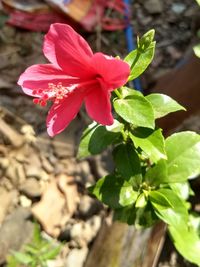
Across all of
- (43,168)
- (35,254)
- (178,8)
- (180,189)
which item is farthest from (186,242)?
(178,8)

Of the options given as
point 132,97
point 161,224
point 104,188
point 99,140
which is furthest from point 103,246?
point 132,97

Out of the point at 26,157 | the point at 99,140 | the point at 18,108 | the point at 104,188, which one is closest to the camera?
the point at 99,140

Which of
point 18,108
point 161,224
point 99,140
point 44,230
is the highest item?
point 99,140

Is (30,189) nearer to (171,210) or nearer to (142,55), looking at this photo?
(171,210)

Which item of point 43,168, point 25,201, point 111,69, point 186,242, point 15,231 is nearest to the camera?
point 111,69

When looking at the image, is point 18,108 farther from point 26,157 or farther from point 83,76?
point 83,76

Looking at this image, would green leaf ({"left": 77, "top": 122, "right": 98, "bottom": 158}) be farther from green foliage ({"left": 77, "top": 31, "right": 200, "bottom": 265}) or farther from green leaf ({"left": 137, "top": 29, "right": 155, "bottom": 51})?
green leaf ({"left": 137, "top": 29, "right": 155, "bottom": 51})

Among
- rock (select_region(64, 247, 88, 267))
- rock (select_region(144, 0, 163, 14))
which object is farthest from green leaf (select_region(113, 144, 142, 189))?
rock (select_region(144, 0, 163, 14))
